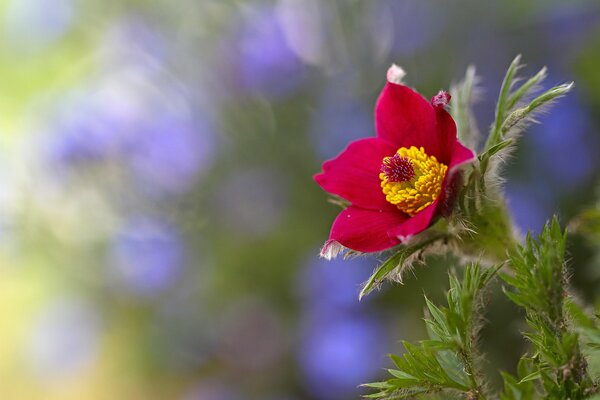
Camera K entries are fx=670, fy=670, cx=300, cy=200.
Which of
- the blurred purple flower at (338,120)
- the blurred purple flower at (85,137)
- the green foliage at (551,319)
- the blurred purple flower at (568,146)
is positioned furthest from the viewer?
the blurred purple flower at (85,137)

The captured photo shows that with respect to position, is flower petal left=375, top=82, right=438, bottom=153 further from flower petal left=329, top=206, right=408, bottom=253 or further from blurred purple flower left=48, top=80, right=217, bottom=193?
Answer: blurred purple flower left=48, top=80, right=217, bottom=193

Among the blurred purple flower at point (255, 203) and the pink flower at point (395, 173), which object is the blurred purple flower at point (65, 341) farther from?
the pink flower at point (395, 173)

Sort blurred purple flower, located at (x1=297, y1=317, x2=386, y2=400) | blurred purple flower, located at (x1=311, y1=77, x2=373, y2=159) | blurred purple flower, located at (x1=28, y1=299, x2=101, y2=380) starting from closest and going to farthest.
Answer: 1. blurred purple flower, located at (x1=297, y1=317, x2=386, y2=400)
2. blurred purple flower, located at (x1=311, y1=77, x2=373, y2=159)
3. blurred purple flower, located at (x1=28, y1=299, x2=101, y2=380)

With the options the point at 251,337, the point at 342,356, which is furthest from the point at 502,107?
the point at 251,337

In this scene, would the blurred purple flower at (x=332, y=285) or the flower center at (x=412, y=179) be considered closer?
the flower center at (x=412, y=179)

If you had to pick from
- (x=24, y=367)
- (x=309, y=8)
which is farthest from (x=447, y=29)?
(x=24, y=367)

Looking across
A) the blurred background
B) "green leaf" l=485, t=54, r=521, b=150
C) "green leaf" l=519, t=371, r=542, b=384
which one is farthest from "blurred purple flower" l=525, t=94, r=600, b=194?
"green leaf" l=519, t=371, r=542, b=384

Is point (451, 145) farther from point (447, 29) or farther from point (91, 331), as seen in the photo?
point (91, 331)

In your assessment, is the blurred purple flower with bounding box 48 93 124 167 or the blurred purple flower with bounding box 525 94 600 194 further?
the blurred purple flower with bounding box 48 93 124 167

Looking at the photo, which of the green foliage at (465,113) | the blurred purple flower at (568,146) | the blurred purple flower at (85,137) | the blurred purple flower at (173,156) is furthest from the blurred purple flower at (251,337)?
the green foliage at (465,113)
